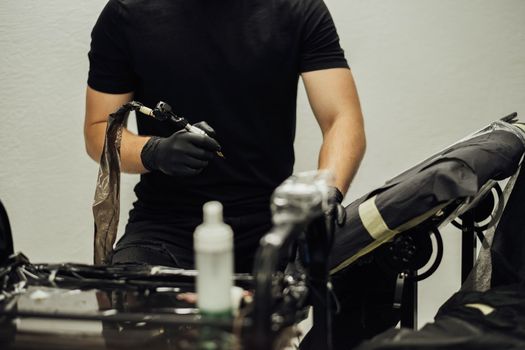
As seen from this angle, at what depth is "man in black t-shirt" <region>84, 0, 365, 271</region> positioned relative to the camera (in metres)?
1.51

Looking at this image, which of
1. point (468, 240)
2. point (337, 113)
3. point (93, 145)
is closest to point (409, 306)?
point (468, 240)

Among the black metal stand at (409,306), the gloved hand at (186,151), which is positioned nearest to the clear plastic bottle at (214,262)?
the gloved hand at (186,151)

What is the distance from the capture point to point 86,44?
201 centimetres

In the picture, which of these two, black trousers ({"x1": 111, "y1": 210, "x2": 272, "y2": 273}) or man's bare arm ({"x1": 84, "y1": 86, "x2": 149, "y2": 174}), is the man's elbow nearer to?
man's bare arm ({"x1": 84, "y1": 86, "x2": 149, "y2": 174})

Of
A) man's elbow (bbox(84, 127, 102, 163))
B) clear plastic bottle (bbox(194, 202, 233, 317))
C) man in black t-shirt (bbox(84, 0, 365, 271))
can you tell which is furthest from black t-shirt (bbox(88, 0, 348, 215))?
clear plastic bottle (bbox(194, 202, 233, 317))

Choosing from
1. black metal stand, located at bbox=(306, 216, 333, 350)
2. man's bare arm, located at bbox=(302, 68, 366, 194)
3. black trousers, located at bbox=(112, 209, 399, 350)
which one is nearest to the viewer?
black metal stand, located at bbox=(306, 216, 333, 350)

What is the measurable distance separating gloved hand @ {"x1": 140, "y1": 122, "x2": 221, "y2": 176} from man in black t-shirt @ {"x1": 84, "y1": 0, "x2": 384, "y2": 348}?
0.21 meters

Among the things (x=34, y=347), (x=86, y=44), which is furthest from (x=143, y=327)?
(x=86, y=44)

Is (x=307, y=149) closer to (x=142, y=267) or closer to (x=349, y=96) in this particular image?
(x=349, y=96)

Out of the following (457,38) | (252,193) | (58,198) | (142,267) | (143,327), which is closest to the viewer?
(143,327)

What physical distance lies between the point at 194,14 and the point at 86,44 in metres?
0.61

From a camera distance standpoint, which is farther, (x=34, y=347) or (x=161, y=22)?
(x=161, y=22)

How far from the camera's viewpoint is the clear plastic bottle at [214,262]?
2.14 ft

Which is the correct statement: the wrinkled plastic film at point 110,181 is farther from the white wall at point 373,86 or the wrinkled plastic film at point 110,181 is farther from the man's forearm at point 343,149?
the white wall at point 373,86
